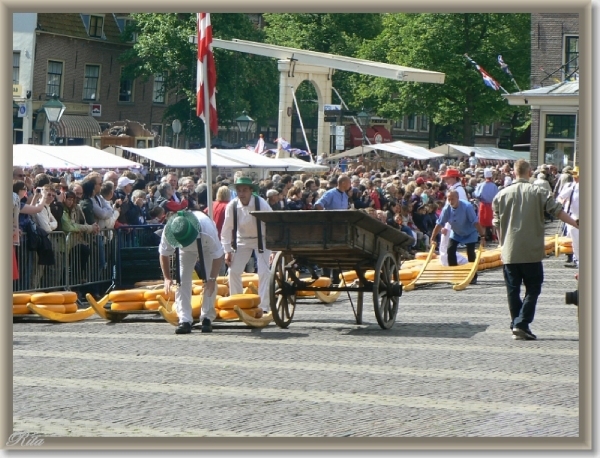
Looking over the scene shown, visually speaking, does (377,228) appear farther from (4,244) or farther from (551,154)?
(551,154)

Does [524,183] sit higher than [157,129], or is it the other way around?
[157,129]

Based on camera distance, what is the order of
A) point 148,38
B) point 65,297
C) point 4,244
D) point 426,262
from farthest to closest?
point 148,38 < point 426,262 < point 65,297 < point 4,244

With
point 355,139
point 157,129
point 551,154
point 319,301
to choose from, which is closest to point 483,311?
point 319,301

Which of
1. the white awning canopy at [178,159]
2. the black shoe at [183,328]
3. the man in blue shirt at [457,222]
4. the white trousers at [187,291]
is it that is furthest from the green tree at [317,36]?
the black shoe at [183,328]

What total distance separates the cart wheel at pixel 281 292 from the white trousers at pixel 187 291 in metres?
0.71

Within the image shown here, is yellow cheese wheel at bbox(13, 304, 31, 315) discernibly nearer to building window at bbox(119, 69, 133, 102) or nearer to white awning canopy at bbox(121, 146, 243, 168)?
white awning canopy at bbox(121, 146, 243, 168)

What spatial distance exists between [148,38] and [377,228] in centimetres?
4399

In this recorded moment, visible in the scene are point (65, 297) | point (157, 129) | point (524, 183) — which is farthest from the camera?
point (157, 129)

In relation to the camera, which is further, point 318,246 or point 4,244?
point 318,246

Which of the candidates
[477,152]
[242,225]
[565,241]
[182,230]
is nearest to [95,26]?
[477,152]

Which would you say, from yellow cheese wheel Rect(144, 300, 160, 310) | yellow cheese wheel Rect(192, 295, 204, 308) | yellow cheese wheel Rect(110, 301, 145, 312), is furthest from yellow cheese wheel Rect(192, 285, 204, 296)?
yellow cheese wheel Rect(110, 301, 145, 312)

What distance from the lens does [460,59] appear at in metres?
57.0

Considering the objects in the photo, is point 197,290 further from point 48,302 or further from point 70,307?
point 48,302

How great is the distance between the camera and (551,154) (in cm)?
4078
